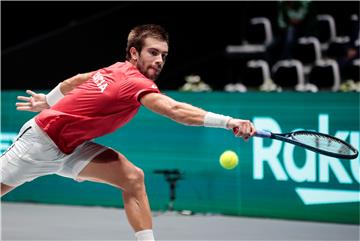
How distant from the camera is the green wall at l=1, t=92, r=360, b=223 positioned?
27.5 feet

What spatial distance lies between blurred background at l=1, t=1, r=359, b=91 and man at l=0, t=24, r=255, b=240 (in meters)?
5.19

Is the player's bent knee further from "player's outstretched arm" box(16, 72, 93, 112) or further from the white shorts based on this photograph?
"player's outstretched arm" box(16, 72, 93, 112)

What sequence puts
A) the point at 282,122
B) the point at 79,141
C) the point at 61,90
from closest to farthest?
the point at 79,141 → the point at 61,90 → the point at 282,122

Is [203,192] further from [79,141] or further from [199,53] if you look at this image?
[199,53]

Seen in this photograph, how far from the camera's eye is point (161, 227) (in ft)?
26.6

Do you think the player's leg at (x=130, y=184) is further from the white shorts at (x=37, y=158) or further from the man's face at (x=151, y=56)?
the man's face at (x=151, y=56)

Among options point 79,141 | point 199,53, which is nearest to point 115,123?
point 79,141

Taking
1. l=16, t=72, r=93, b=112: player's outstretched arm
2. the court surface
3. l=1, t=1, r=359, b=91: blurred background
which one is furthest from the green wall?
l=16, t=72, r=93, b=112: player's outstretched arm

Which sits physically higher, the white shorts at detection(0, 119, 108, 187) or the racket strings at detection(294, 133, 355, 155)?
the racket strings at detection(294, 133, 355, 155)

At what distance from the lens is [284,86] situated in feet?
37.8

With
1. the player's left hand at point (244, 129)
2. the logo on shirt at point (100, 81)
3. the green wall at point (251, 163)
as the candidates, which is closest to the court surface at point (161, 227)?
the green wall at point (251, 163)

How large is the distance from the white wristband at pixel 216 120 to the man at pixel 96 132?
0.54 metres

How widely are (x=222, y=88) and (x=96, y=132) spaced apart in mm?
7979

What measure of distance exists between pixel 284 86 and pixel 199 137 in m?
2.80
